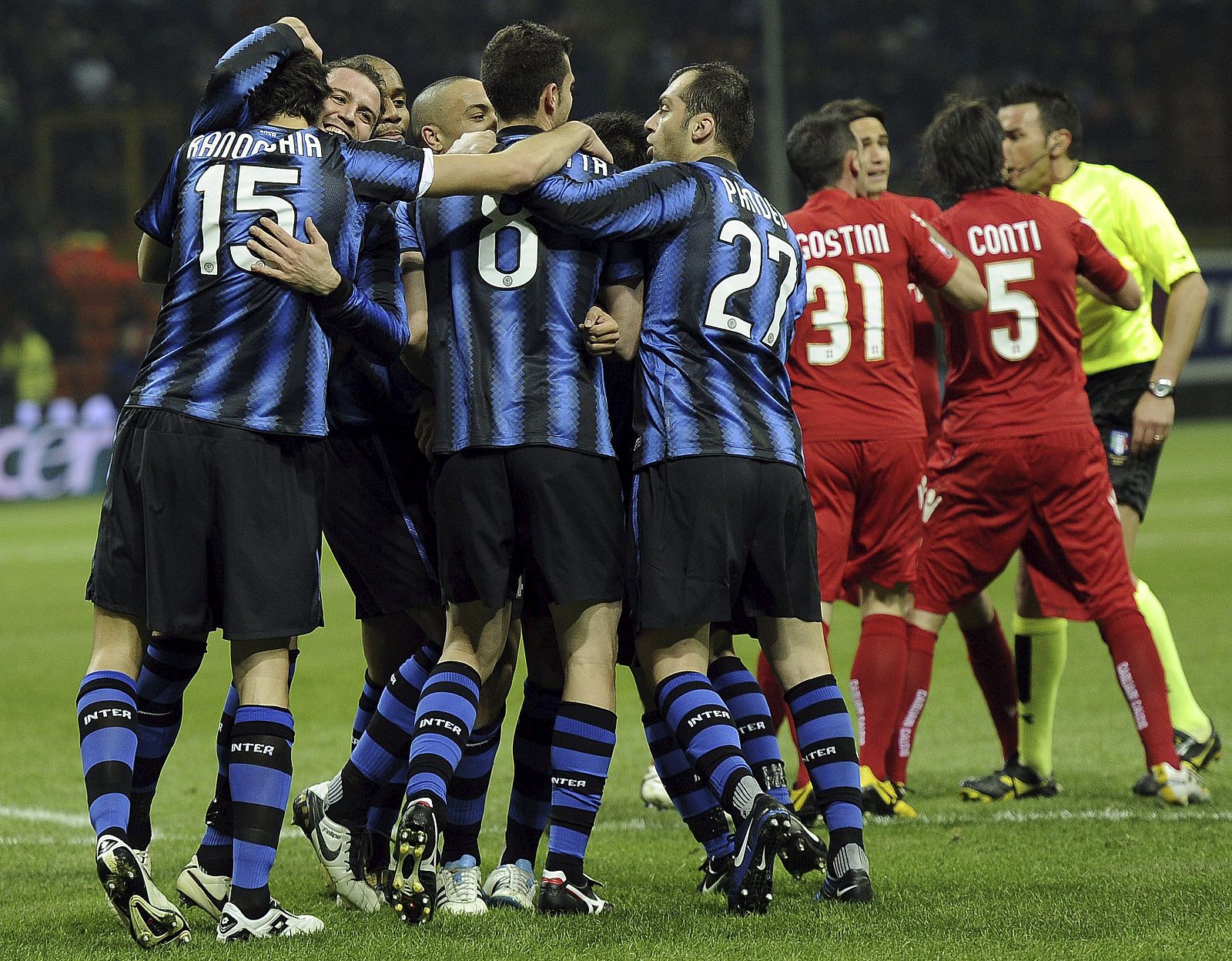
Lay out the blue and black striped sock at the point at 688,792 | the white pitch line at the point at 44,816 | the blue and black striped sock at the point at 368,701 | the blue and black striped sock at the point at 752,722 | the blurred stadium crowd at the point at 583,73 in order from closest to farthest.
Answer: the blue and black striped sock at the point at 688,792, the blue and black striped sock at the point at 752,722, the blue and black striped sock at the point at 368,701, the white pitch line at the point at 44,816, the blurred stadium crowd at the point at 583,73

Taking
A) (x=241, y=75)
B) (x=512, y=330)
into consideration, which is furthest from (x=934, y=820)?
(x=241, y=75)

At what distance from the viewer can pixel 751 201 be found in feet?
13.2

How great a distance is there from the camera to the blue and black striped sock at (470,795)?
4059 millimetres

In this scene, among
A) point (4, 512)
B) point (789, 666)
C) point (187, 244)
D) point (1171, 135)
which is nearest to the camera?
point (187, 244)

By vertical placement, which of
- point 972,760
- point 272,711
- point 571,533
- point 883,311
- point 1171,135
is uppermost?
point 1171,135

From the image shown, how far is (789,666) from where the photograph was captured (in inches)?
156

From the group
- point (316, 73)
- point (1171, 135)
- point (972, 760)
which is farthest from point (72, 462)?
point (1171, 135)

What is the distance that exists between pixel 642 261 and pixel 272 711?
137 centimetres

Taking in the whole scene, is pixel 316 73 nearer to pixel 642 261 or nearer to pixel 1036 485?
pixel 642 261

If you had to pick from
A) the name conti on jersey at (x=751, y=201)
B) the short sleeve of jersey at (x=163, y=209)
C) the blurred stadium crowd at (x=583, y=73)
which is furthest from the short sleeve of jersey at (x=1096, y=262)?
the blurred stadium crowd at (x=583, y=73)

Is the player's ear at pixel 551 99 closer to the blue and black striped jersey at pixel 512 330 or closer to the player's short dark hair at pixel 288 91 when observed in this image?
the blue and black striped jersey at pixel 512 330

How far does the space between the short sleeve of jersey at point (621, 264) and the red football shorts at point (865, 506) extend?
1.27 metres

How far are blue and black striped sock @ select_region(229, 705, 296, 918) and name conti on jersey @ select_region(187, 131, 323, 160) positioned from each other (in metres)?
1.23

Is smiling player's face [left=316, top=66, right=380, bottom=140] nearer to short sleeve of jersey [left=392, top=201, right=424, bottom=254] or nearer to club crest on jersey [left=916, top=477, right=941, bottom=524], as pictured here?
short sleeve of jersey [left=392, top=201, right=424, bottom=254]
